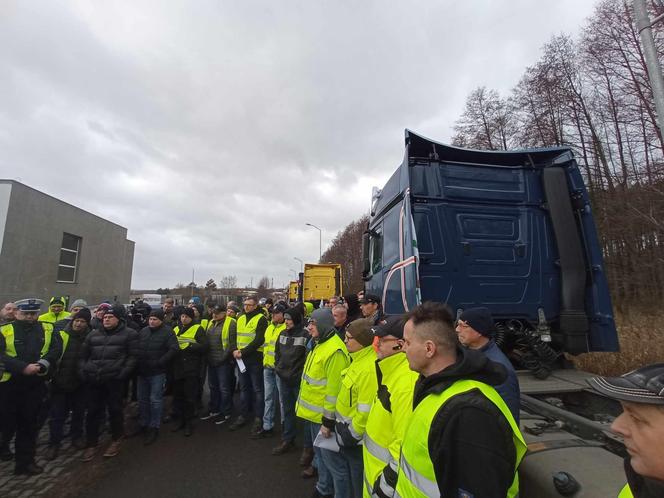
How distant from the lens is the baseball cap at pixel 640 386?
84cm

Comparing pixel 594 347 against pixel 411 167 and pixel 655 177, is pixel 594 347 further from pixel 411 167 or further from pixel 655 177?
pixel 655 177

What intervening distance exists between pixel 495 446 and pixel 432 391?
0.28 metres

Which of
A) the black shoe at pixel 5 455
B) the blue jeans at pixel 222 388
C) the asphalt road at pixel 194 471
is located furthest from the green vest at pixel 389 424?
the black shoe at pixel 5 455

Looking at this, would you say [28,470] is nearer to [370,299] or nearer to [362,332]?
[362,332]

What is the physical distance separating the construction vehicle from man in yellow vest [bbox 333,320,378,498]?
3.20 feet

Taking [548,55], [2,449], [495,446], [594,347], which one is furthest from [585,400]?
[548,55]

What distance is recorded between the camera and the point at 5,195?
18906 mm

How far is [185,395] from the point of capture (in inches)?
216

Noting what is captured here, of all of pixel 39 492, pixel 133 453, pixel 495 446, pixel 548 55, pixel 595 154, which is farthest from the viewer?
pixel 548 55

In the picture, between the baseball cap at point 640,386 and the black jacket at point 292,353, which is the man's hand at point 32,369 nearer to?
the black jacket at point 292,353

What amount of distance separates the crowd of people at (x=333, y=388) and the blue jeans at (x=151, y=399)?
0.02 metres

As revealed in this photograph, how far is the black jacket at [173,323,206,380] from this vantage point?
5480mm

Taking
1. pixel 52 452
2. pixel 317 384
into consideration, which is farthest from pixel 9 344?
pixel 317 384

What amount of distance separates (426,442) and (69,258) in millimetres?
29299
